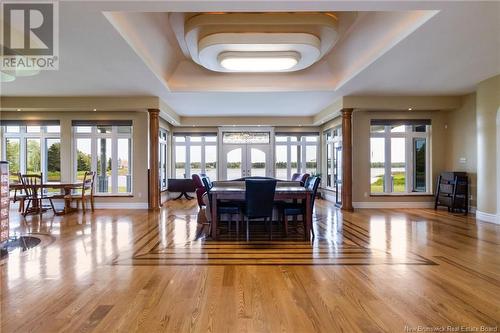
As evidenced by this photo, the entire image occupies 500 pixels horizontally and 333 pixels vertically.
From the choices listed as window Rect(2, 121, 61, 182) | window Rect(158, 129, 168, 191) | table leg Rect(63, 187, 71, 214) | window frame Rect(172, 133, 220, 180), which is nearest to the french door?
window frame Rect(172, 133, 220, 180)

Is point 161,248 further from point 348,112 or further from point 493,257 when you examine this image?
point 348,112

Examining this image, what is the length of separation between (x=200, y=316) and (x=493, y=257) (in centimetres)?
374

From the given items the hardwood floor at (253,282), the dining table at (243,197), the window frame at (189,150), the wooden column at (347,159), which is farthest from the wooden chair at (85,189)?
the wooden column at (347,159)

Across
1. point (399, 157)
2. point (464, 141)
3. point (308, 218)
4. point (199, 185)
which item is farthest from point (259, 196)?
point (464, 141)

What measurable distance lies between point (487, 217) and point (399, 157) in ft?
8.97

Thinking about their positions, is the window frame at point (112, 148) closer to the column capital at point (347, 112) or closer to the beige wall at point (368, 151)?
the column capital at point (347, 112)

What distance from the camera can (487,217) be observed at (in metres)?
6.00

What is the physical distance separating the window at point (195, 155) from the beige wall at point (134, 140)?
3.01 m

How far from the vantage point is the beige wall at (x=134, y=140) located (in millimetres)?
7910

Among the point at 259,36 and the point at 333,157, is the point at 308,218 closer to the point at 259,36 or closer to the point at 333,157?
the point at 259,36

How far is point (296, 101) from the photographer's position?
25.5ft

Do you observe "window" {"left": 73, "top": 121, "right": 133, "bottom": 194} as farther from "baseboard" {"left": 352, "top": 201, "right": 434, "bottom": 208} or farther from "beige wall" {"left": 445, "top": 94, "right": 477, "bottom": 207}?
"beige wall" {"left": 445, "top": 94, "right": 477, "bottom": 207}

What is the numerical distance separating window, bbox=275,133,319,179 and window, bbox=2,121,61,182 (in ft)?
23.5

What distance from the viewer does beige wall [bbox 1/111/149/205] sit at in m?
7.91
